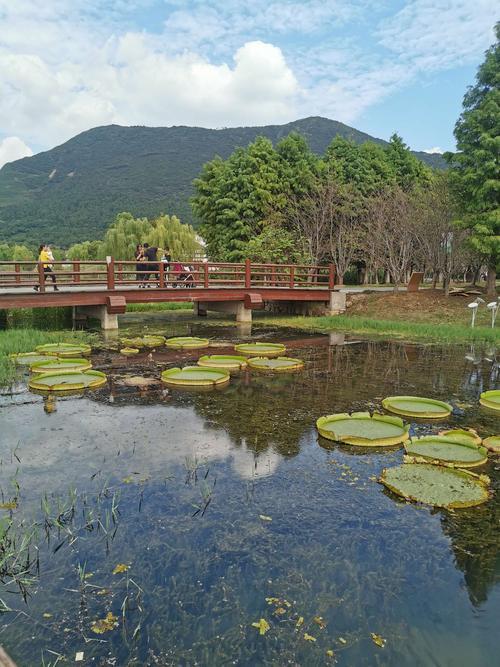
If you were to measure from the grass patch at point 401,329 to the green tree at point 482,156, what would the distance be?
4.11m

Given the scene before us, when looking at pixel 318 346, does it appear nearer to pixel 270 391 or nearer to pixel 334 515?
pixel 270 391

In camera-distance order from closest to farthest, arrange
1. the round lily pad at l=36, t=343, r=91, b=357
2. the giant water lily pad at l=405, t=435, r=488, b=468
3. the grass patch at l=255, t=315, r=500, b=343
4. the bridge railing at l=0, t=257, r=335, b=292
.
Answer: the giant water lily pad at l=405, t=435, r=488, b=468
the round lily pad at l=36, t=343, r=91, b=357
the grass patch at l=255, t=315, r=500, b=343
the bridge railing at l=0, t=257, r=335, b=292

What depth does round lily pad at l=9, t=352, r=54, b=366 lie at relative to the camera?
9.70 metres

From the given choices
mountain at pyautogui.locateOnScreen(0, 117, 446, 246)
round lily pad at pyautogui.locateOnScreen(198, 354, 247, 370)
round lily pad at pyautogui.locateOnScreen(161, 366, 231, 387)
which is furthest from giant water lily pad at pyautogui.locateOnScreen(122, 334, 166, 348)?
mountain at pyautogui.locateOnScreen(0, 117, 446, 246)

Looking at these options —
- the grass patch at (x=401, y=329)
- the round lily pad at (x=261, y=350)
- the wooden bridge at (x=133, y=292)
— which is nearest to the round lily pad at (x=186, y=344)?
the round lily pad at (x=261, y=350)

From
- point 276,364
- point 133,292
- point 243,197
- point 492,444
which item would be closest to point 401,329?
point 276,364

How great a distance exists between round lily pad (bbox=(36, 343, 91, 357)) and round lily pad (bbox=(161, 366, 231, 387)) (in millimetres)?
2853

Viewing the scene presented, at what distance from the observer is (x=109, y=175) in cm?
7588

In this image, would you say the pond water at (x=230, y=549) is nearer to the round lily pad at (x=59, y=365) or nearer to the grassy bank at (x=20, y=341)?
the round lily pad at (x=59, y=365)

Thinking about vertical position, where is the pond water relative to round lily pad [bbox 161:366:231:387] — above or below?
below

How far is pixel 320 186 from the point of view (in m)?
26.1

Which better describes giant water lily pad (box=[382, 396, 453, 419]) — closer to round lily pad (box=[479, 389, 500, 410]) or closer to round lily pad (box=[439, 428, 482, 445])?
round lily pad (box=[479, 389, 500, 410])

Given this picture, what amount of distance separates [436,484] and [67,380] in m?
6.13

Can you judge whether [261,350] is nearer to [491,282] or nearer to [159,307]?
Answer: [159,307]
